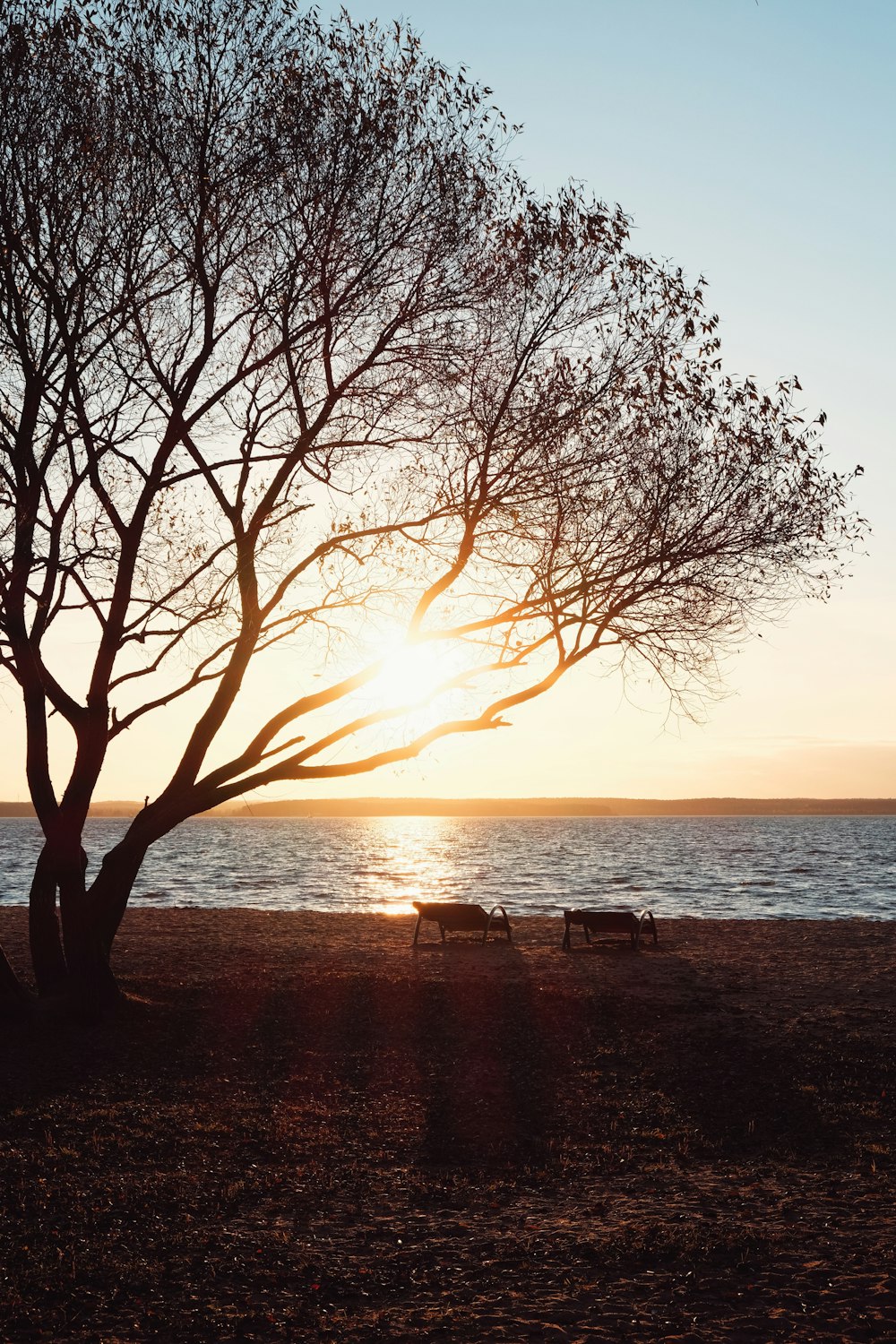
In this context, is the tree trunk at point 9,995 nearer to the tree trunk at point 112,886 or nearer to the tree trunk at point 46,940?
the tree trunk at point 112,886

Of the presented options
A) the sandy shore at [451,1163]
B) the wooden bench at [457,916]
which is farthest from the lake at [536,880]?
the sandy shore at [451,1163]

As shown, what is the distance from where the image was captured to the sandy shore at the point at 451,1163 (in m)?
5.96

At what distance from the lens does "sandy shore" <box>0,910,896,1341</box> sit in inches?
235

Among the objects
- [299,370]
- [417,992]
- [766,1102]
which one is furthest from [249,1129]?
[299,370]

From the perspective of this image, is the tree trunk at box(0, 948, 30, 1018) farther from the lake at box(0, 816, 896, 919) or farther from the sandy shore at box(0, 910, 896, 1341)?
the lake at box(0, 816, 896, 919)

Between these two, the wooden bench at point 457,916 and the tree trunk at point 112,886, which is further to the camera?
the wooden bench at point 457,916

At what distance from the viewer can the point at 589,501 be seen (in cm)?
1347

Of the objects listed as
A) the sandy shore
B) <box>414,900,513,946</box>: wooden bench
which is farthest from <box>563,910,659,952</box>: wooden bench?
the sandy shore

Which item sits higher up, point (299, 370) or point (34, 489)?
point (299, 370)

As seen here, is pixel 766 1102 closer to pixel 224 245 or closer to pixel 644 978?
pixel 644 978

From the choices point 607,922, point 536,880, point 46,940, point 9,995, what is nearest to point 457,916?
point 607,922

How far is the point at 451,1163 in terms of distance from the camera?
8.84 meters

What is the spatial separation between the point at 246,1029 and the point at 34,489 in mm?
6838

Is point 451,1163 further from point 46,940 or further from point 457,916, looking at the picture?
point 457,916
